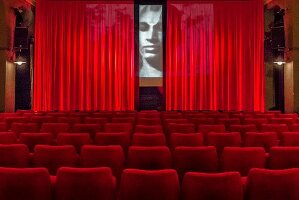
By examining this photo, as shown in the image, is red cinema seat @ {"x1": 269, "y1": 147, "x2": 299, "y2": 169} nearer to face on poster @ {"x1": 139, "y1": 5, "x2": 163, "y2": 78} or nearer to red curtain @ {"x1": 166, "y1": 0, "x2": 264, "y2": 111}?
red curtain @ {"x1": 166, "y1": 0, "x2": 264, "y2": 111}

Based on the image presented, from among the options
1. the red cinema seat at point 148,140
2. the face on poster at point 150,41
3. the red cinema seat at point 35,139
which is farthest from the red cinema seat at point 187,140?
the face on poster at point 150,41

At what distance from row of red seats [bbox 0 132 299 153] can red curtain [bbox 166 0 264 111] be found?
11741 millimetres

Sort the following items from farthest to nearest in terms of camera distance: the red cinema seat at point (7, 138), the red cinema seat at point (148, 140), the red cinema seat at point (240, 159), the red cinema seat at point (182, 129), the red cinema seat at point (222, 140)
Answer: the red cinema seat at point (182, 129)
the red cinema seat at point (222, 140)
the red cinema seat at point (7, 138)
the red cinema seat at point (148, 140)
the red cinema seat at point (240, 159)

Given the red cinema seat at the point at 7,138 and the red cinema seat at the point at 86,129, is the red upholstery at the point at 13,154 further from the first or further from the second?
the red cinema seat at the point at 86,129

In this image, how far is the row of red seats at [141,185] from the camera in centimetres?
315

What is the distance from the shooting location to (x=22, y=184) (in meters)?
3.21

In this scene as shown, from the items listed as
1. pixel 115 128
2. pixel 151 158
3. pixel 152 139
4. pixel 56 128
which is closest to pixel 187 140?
pixel 152 139

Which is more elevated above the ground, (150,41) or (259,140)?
(150,41)

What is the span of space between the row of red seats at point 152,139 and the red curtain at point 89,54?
465 inches

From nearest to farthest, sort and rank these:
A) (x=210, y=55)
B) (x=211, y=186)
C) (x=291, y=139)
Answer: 1. (x=211, y=186)
2. (x=291, y=139)
3. (x=210, y=55)

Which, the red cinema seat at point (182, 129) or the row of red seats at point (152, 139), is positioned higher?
the red cinema seat at point (182, 129)

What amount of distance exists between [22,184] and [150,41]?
1524cm

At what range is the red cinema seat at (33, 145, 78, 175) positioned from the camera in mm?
→ 4598

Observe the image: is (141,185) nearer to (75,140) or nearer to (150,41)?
(75,140)
